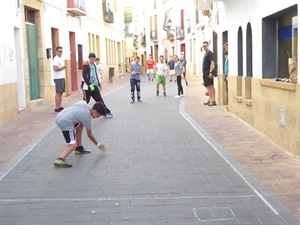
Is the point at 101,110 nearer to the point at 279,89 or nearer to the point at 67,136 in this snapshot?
the point at 67,136

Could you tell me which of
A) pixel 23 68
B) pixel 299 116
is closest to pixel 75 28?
pixel 23 68

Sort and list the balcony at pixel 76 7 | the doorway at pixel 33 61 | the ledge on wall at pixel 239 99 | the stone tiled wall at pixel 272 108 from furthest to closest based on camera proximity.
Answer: the balcony at pixel 76 7 → the doorway at pixel 33 61 → the ledge on wall at pixel 239 99 → the stone tiled wall at pixel 272 108

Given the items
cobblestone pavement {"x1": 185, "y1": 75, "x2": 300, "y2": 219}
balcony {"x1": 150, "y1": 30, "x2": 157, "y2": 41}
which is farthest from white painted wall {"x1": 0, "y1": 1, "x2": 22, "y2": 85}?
balcony {"x1": 150, "y1": 30, "x2": 157, "y2": 41}

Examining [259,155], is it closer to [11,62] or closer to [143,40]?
[11,62]

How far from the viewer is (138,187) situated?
5863 millimetres

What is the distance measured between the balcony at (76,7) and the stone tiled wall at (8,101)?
829 centimetres

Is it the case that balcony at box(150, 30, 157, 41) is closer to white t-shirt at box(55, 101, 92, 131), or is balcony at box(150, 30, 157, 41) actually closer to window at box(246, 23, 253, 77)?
window at box(246, 23, 253, 77)

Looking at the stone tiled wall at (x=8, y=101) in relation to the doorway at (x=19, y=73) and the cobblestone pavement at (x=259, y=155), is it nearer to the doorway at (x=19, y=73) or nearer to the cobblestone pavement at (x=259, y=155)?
the doorway at (x=19, y=73)

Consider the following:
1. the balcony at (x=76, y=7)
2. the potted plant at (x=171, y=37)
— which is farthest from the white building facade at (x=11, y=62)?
the potted plant at (x=171, y=37)

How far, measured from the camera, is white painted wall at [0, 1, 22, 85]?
11.6 m

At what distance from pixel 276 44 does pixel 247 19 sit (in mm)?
1594

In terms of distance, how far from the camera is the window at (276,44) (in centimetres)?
845

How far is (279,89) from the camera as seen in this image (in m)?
7.96

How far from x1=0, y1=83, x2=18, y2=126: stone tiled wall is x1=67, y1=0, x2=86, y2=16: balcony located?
8.29 metres
